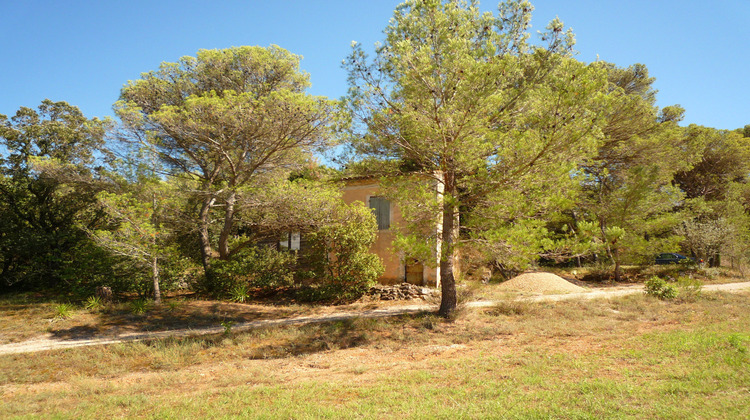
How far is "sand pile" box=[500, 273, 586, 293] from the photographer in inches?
591

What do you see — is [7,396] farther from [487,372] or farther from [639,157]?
[639,157]

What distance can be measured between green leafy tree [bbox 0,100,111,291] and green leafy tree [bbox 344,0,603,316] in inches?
531

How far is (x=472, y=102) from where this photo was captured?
7699 mm

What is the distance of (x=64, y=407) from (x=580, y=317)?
10.6 meters

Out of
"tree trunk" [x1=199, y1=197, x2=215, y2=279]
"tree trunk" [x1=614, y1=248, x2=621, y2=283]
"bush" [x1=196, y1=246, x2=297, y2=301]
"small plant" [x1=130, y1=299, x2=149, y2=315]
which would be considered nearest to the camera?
"small plant" [x1=130, y1=299, x2=149, y2=315]

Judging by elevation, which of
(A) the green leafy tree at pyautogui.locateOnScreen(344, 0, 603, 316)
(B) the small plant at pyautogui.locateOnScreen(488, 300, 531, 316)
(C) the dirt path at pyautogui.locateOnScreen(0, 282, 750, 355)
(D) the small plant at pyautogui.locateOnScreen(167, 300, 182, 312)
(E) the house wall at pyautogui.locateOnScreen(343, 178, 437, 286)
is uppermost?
(A) the green leafy tree at pyautogui.locateOnScreen(344, 0, 603, 316)

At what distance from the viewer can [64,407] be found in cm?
486

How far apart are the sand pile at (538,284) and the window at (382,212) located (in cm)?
561

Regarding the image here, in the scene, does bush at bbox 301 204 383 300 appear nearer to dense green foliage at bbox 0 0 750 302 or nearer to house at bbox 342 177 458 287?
dense green foliage at bbox 0 0 750 302

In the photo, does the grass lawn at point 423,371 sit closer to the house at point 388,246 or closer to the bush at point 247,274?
the bush at point 247,274

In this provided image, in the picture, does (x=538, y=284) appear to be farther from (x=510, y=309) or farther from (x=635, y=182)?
(x=635, y=182)

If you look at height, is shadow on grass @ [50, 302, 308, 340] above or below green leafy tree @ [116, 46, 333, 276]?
below

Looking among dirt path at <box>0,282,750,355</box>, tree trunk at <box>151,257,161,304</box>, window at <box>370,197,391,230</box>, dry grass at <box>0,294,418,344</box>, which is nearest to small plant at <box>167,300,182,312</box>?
dry grass at <box>0,294,418,344</box>

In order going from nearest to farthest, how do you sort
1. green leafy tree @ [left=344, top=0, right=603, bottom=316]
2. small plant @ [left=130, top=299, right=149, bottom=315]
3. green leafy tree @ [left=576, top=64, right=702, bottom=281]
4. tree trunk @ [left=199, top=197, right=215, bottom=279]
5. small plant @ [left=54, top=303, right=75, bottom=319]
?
1. green leafy tree @ [left=344, top=0, right=603, bottom=316]
2. small plant @ [left=54, top=303, right=75, bottom=319]
3. small plant @ [left=130, top=299, right=149, bottom=315]
4. tree trunk @ [left=199, top=197, right=215, bottom=279]
5. green leafy tree @ [left=576, top=64, right=702, bottom=281]
